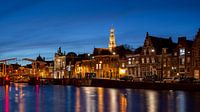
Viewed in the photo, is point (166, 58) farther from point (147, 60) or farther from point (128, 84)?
point (128, 84)

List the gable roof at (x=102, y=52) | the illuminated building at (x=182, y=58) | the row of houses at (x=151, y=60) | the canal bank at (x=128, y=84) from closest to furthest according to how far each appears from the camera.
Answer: the canal bank at (x=128, y=84) → the row of houses at (x=151, y=60) → the illuminated building at (x=182, y=58) → the gable roof at (x=102, y=52)

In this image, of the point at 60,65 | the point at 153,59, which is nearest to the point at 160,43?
the point at 153,59

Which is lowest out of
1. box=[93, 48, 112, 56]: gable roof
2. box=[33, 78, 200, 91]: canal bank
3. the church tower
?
box=[33, 78, 200, 91]: canal bank

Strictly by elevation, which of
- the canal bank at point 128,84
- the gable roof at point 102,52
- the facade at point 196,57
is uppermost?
the gable roof at point 102,52

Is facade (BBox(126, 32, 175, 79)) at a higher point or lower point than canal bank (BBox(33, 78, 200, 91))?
higher

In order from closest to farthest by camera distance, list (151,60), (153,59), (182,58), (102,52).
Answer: (182,58) < (153,59) < (151,60) < (102,52)

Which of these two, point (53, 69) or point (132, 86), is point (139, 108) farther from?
point (53, 69)

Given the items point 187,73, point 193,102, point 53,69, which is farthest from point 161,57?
point 53,69

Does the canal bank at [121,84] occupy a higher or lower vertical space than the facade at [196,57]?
Result: lower

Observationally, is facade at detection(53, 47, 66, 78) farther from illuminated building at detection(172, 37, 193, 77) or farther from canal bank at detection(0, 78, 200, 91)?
illuminated building at detection(172, 37, 193, 77)

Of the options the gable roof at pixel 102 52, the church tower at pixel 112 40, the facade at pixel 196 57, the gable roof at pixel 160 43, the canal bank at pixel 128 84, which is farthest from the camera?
the church tower at pixel 112 40

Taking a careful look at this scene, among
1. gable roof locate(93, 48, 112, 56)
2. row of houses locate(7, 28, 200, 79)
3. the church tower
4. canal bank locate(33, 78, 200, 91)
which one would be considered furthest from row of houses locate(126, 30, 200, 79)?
the church tower

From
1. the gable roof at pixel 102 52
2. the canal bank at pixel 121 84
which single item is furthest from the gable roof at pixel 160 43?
the gable roof at pixel 102 52

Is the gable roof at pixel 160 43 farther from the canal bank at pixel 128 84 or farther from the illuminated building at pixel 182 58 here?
the canal bank at pixel 128 84
